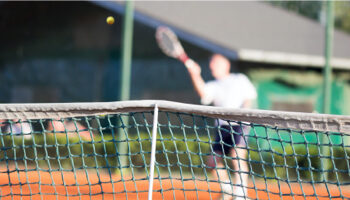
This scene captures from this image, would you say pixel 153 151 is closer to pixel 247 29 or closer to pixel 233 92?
pixel 233 92

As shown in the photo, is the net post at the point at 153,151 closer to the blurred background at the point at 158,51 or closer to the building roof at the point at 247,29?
the blurred background at the point at 158,51

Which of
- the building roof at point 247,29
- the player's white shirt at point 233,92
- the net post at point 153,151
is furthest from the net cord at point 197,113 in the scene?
the building roof at point 247,29

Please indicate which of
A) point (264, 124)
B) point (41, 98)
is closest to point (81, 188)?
point (41, 98)

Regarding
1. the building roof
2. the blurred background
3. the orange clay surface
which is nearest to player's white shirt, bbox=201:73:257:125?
the orange clay surface

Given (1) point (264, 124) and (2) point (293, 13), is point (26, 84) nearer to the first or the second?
(2) point (293, 13)

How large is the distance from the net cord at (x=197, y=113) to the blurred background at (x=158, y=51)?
15.6ft

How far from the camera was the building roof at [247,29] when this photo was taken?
28.5 feet

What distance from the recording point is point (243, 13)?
9.23 meters

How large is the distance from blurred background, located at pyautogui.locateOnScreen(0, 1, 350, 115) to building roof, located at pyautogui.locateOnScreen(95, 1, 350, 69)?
0.02m

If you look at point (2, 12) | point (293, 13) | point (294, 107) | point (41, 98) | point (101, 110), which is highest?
point (2, 12)

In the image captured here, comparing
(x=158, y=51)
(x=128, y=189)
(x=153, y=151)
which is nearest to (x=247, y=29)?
(x=158, y=51)

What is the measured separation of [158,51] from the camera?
27.7 ft

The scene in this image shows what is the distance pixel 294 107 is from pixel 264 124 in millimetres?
5633

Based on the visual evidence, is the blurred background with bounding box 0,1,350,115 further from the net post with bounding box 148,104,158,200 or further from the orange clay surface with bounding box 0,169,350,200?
the net post with bounding box 148,104,158,200
